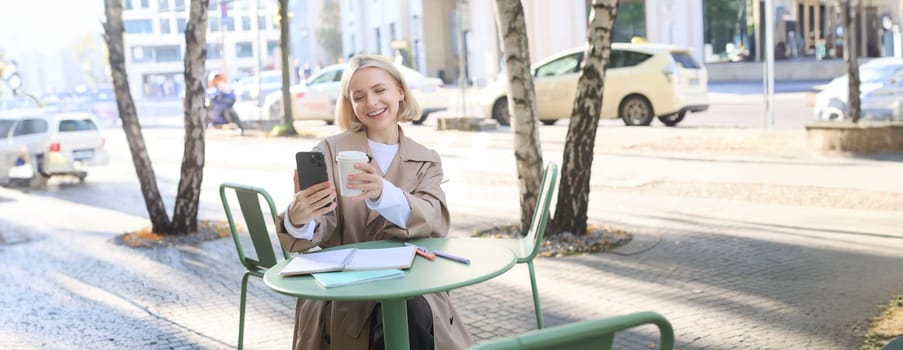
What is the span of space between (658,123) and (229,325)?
14.5m

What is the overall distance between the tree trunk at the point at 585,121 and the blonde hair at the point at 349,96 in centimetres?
377

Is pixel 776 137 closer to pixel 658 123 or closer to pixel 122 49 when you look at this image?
pixel 658 123

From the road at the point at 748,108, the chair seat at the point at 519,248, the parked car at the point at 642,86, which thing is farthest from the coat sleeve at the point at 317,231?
the road at the point at 748,108

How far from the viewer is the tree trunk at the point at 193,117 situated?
8.80m

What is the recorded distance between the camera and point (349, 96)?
382 centimetres

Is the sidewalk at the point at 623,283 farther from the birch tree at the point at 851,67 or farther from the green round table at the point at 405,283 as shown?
the birch tree at the point at 851,67

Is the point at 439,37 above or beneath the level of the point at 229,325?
above

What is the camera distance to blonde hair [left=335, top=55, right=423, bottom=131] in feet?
12.4

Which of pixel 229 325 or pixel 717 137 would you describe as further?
pixel 717 137

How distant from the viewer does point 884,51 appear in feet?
124

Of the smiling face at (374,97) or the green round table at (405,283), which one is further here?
the smiling face at (374,97)

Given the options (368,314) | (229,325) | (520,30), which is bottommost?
(229,325)

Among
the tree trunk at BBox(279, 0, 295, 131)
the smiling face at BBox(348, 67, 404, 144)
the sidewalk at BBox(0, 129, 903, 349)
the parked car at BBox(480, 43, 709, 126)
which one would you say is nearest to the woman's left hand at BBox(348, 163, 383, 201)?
the smiling face at BBox(348, 67, 404, 144)

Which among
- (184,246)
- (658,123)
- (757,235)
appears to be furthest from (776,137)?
(184,246)
